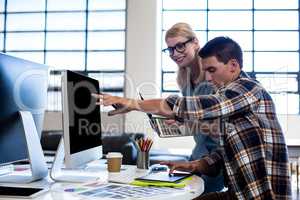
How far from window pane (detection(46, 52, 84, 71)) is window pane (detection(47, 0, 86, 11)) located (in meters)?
0.84

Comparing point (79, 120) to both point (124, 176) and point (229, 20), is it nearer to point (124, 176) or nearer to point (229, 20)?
point (124, 176)

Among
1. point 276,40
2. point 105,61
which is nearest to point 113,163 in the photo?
point 105,61

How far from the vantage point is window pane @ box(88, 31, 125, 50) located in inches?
256

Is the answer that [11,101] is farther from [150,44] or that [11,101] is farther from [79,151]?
[150,44]

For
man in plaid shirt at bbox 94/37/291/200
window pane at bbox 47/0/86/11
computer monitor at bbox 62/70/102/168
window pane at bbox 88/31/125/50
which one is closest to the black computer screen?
computer monitor at bbox 62/70/102/168

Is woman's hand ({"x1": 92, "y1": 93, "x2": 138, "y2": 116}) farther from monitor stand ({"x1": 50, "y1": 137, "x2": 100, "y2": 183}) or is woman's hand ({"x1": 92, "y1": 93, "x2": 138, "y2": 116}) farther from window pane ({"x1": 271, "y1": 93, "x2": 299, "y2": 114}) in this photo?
window pane ({"x1": 271, "y1": 93, "x2": 299, "y2": 114})

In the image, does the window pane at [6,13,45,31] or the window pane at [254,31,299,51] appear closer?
the window pane at [254,31,299,51]

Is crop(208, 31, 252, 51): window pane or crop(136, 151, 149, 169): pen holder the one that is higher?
crop(208, 31, 252, 51): window pane

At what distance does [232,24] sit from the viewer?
659 cm

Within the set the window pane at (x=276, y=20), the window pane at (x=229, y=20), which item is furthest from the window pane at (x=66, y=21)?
the window pane at (x=276, y=20)

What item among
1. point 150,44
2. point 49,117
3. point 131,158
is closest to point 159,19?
point 150,44

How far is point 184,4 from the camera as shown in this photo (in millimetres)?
6633

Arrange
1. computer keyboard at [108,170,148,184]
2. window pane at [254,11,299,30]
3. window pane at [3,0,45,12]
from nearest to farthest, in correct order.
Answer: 1. computer keyboard at [108,170,148,184]
2. window pane at [254,11,299,30]
3. window pane at [3,0,45,12]

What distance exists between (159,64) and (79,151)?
4846 mm
